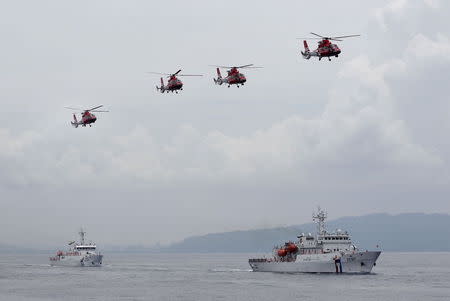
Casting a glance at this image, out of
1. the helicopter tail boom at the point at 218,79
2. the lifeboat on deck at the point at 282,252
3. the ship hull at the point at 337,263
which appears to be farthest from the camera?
the lifeboat on deck at the point at 282,252

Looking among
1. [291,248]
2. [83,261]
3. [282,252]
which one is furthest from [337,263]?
[83,261]

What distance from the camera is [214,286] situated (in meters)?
113

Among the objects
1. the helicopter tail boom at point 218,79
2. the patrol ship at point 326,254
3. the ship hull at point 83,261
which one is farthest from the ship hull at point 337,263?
the ship hull at point 83,261

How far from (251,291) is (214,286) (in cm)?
1315

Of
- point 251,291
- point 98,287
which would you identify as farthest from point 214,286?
point 98,287

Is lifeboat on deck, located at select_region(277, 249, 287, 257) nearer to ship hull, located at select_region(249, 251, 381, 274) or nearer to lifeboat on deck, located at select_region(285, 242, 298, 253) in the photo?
lifeboat on deck, located at select_region(285, 242, 298, 253)

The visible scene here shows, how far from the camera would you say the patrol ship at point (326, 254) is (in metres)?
122

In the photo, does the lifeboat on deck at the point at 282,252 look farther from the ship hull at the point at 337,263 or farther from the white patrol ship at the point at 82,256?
the white patrol ship at the point at 82,256

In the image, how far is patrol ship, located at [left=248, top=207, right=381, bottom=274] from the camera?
121812 mm

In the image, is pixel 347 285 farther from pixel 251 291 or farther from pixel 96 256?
pixel 96 256

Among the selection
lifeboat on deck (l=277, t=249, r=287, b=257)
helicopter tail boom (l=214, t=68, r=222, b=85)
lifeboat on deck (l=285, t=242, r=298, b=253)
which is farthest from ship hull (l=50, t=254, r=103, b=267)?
helicopter tail boom (l=214, t=68, r=222, b=85)

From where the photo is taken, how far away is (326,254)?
123 metres

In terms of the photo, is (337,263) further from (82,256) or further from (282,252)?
(82,256)

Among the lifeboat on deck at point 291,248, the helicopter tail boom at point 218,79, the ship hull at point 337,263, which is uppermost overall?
the helicopter tail boom at point 218,79
